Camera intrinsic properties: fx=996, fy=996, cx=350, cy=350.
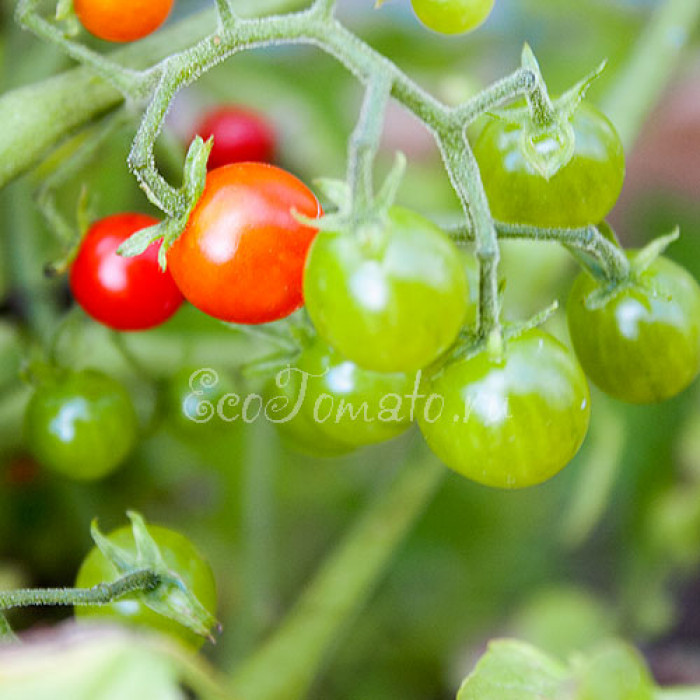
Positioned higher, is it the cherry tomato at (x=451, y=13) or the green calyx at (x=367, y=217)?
the cherry tomato at (x=451, y=13)

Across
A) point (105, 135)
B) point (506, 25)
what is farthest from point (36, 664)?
point (506, 25)

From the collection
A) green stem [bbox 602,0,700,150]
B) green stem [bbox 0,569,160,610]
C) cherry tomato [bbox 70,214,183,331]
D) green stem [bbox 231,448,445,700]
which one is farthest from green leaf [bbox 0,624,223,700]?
green stem [bbox 602,0,700,150]

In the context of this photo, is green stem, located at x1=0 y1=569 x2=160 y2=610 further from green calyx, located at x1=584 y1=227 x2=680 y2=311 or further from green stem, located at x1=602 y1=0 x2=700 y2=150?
green stem, located at x1=602 y1=0 x2=700 y2=150

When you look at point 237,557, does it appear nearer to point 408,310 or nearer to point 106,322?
point 106,322

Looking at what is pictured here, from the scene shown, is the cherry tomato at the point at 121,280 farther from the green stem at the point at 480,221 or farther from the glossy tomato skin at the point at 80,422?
the green stem at the point at 480,221

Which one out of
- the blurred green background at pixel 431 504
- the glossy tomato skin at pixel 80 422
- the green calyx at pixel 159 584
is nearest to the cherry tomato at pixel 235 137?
the blurred green background at pixel 431 504

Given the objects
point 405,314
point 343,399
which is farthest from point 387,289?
point 343,399
